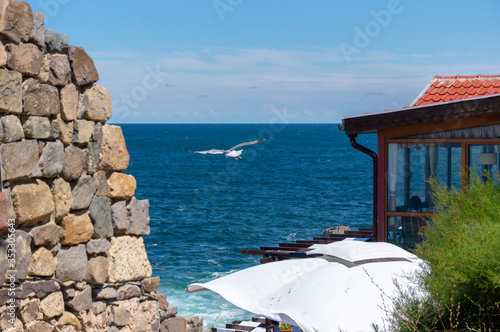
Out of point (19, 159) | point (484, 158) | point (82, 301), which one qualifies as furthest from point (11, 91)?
point (484, 158)

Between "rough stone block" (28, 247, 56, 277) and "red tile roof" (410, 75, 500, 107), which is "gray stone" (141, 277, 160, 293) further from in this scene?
"red tile roof" (410, 75, 500, 107)

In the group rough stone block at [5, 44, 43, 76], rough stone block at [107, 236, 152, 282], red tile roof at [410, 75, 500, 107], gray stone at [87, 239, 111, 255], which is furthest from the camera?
red tile roof at [410, 75, 500, 107]

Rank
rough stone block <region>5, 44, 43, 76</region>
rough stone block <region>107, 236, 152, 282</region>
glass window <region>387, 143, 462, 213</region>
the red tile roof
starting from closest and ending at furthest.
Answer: rough stone block <region>5, 44, 43, 76</region>
rough stone block <region>107, 236, 152, 282</region>
glass window <region>387, 143, 462, 213</region>
the red tile roof

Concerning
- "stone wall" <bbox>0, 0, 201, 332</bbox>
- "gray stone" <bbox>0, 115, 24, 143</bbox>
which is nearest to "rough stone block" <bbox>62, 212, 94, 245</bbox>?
"stone wall" <bbox>0, 0, 201, 332</bbox>

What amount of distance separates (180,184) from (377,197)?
54.3 meters

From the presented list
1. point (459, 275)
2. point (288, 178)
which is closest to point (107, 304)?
point (459, 275)

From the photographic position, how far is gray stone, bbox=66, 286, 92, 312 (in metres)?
5.44

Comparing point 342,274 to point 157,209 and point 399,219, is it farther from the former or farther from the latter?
point 157,209

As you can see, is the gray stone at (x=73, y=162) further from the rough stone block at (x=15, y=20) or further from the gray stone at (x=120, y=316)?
the gray stone at (x=120, y=316)

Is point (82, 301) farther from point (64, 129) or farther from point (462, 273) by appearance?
point (462, 273)

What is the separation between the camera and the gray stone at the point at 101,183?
5.73 metres

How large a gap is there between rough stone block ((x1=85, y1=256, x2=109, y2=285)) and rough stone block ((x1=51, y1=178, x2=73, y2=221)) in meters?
0.59

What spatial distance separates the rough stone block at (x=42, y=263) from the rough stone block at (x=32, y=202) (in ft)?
0.93

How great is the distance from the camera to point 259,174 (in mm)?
73312
